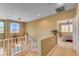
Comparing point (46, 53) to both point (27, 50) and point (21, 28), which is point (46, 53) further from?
point (21, 28)

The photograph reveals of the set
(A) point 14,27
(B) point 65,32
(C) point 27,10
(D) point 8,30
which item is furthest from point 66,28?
(D) point 8,30

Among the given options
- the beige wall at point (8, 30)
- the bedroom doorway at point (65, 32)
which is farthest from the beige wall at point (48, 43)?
the beige wall at point (8, 30)

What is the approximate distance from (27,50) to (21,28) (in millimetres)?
489

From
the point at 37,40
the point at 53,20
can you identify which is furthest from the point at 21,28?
the point at 53,20

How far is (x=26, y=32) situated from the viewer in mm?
2400

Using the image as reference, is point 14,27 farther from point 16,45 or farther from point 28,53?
point 28,53

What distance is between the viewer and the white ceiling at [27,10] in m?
2.21

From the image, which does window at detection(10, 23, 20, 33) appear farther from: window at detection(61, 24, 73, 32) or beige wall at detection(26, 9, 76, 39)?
window at detection(61, 24, 73, 32)

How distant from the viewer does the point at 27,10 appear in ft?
7.45

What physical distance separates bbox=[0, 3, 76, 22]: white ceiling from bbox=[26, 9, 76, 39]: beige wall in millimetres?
109

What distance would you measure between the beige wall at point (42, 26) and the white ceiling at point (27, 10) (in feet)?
0.36

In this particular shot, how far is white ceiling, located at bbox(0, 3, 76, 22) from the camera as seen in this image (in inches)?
86.8

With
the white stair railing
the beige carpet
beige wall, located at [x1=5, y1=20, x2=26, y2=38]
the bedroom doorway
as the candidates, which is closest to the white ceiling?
beige wall, located at [x1=5, y1=20, x2=26, y2=38]

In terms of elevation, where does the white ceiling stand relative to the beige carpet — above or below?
above
